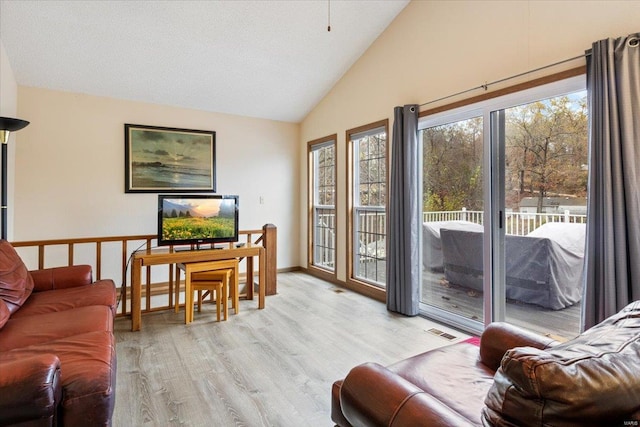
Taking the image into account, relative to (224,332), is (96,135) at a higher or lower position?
higher

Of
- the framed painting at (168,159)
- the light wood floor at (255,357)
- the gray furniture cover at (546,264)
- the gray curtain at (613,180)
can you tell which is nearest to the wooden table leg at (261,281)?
the light wood floor at (255,357)

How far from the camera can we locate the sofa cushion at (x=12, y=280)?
7.25 ft

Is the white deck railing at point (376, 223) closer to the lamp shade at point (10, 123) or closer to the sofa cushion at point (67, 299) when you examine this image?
the sofa cushion at point (67, 299)

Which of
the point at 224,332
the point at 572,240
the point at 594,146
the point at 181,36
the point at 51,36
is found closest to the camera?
the point at 594,146

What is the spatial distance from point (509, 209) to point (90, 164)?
4730 mm

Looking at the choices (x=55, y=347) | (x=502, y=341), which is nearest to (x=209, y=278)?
(x=55, y=347)

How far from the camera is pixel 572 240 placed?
2.49 meters

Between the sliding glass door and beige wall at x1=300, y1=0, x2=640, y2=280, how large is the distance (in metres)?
0.29

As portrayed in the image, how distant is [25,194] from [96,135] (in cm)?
103

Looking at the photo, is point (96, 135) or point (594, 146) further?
point (96, 135)

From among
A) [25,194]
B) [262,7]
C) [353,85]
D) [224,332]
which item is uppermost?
[262,7]

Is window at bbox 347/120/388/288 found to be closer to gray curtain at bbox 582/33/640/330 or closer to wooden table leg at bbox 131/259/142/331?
gray curtain at bbox 582/33/640/330

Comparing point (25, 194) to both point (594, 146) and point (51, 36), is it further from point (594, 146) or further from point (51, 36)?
point (594, 146)

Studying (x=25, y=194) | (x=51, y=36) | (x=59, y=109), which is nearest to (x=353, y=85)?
(x=51, y=36)
